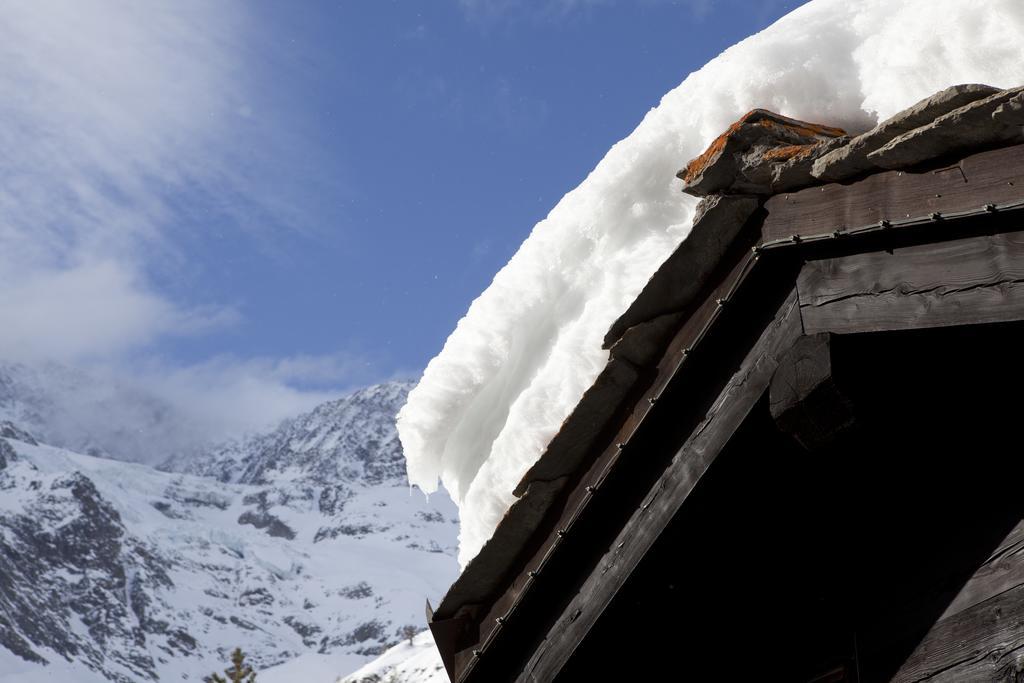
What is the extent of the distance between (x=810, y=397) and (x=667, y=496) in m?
0.40

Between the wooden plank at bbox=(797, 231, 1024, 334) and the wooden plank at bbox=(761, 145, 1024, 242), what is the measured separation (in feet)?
0.19

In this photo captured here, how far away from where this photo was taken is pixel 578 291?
2920mm

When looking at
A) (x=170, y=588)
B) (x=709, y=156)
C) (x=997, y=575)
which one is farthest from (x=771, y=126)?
(x=170, y=588)

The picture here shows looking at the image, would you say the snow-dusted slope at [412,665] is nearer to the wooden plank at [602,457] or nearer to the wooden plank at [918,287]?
the wooden plank at [602,457]

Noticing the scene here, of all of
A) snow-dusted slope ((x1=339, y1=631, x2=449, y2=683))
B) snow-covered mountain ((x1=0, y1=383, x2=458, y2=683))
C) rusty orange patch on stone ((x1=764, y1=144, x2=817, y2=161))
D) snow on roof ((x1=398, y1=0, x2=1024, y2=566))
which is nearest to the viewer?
rusty orange patch on stone ((x1=764, y1=144, x2=817, y2=161))

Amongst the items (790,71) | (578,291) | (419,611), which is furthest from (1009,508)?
(419,611)

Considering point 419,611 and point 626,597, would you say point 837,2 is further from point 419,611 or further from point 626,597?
point 419,611

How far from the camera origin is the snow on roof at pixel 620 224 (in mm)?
2174

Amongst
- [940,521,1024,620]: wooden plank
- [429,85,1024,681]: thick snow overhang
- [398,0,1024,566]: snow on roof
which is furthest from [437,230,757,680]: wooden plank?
[940,521,1024,620]: wooden plank

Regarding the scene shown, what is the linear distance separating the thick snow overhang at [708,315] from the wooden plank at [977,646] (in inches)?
21.7

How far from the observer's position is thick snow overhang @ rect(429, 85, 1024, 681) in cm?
168

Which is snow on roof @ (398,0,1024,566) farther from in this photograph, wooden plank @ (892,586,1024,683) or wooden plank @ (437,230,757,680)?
wooden plank @ (892,586,1024,683)

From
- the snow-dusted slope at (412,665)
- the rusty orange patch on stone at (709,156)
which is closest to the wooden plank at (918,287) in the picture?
the rusty orange patch on stone at (709,156)

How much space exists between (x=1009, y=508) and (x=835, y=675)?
57 centimetres
